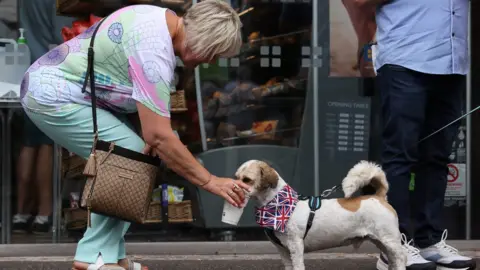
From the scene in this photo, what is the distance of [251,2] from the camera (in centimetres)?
555

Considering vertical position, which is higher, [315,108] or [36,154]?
[315,108]

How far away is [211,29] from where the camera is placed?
10.9ft

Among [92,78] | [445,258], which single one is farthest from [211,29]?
[445,258]

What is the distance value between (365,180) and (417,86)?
2.32 ft

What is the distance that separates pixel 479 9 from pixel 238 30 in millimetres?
2900

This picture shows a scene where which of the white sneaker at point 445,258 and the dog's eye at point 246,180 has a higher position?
the dog's eye at point 246,180

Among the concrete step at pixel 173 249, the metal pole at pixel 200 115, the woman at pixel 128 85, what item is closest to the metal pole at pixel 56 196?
the concrete step at pixel 173 249

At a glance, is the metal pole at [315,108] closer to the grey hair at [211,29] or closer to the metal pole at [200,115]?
the metal pole at [200,115]

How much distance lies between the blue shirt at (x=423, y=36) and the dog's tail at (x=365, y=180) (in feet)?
2.22

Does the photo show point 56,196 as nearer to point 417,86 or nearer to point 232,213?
point 232,213

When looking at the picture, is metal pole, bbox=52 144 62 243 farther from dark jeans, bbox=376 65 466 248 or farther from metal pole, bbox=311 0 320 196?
dark jeans, bbox=376 65 466 248

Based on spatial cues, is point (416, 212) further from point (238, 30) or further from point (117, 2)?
point (117, 2)

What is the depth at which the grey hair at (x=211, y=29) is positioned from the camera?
10.9 feet

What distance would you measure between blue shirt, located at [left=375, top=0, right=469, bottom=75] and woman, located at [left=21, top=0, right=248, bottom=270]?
41.7 inches
